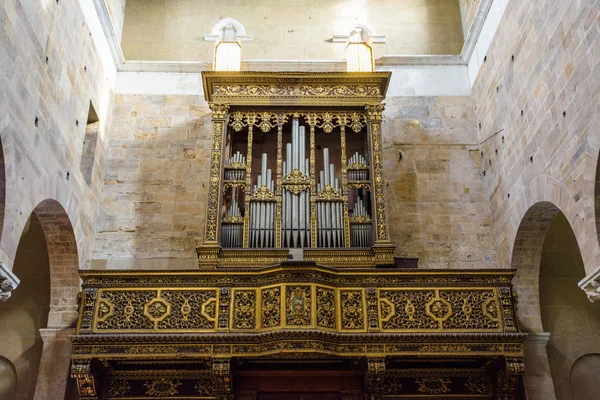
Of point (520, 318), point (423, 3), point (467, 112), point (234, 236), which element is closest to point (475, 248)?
point (520, 318)

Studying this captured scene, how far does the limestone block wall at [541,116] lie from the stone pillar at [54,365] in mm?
7292

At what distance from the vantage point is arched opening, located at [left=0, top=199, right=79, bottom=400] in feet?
35.7

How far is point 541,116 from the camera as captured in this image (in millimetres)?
10023

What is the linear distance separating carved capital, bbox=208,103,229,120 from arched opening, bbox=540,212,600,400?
592 centimetres

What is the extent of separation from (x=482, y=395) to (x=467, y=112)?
570 cm

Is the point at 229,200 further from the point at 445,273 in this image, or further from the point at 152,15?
the point at 152,15

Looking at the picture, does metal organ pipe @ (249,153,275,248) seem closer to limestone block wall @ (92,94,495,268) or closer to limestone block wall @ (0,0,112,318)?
limestone block wall @ (92,94,495,268)

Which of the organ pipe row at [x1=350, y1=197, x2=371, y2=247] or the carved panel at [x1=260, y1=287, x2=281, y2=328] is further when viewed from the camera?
the organ pipe row at [x1=350, y1=197, x2=371, y2=247]

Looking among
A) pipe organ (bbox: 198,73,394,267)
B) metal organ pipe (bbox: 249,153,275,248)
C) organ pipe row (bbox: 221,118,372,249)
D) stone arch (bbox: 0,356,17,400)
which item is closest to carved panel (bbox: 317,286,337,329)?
pipe organ (bbox: 198,73,394,267)

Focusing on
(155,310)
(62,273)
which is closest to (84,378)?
(155,310)

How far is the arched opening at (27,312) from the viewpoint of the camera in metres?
12.0

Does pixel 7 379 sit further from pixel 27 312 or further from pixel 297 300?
pixel 297 300

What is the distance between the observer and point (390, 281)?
31.8ft

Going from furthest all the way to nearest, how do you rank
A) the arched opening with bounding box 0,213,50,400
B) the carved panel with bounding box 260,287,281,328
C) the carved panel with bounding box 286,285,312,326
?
the arched opening with bounding box 0,213,50,400
the carved panel with bounding box 260,287,281,328
the carved panel with bounding box 286,285,312,326
